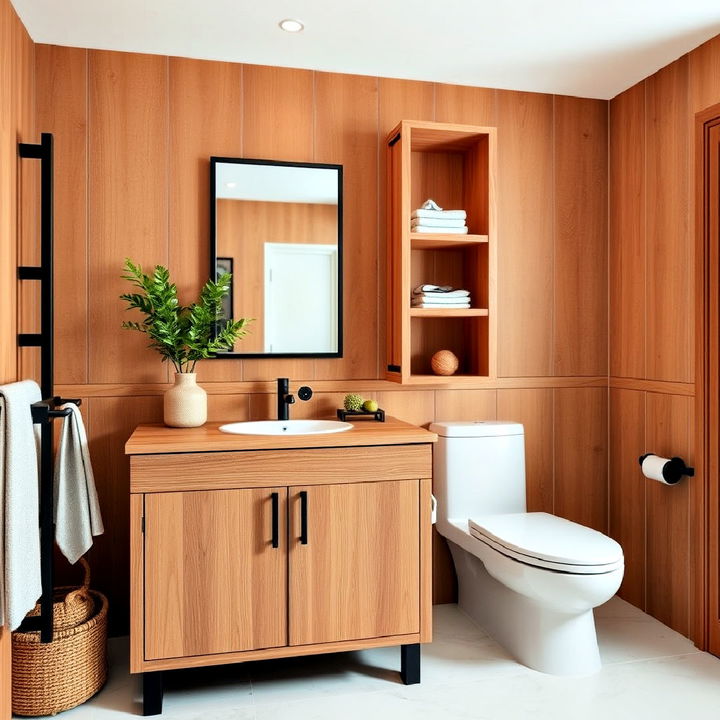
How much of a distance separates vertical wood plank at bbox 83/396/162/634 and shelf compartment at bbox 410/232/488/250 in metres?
1.20

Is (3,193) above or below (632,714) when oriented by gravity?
above

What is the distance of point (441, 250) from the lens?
9.88 ft

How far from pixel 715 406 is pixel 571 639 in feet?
3.19

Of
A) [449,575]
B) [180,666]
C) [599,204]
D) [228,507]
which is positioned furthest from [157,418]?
[599,204]

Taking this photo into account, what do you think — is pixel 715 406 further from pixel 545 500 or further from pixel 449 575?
pixel 449 575

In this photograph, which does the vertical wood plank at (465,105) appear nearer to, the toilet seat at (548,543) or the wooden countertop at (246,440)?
the wooden countertop at (246,440)

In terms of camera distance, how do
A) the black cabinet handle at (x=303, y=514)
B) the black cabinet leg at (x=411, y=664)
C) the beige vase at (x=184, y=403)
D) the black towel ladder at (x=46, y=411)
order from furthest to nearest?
the beige vase at (x=184, y=403), the black cabinet leg at (x=411, y=664), the black cabinet handle at (x=303, y=514), the black towel ladder at (x=46, y=411)

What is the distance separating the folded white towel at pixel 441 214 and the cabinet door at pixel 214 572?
123 cm

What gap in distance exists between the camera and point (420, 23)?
2.46 m

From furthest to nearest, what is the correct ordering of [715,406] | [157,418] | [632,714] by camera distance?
[157,418]
[715,406]
[632,714]

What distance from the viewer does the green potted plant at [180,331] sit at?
2520 mm

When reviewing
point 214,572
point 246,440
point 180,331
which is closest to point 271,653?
point 214,572

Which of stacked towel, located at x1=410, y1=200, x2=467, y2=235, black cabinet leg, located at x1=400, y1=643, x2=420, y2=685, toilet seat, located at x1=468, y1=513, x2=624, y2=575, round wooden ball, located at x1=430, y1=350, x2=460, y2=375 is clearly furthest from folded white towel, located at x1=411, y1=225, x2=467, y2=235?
black cabinet leg, located at x1=400, y1=643, x2=420, y2=685

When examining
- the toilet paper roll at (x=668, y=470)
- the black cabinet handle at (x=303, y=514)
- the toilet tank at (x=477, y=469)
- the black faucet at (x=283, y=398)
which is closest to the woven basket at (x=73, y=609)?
the black cabinet handle at (x=303, y=514)
